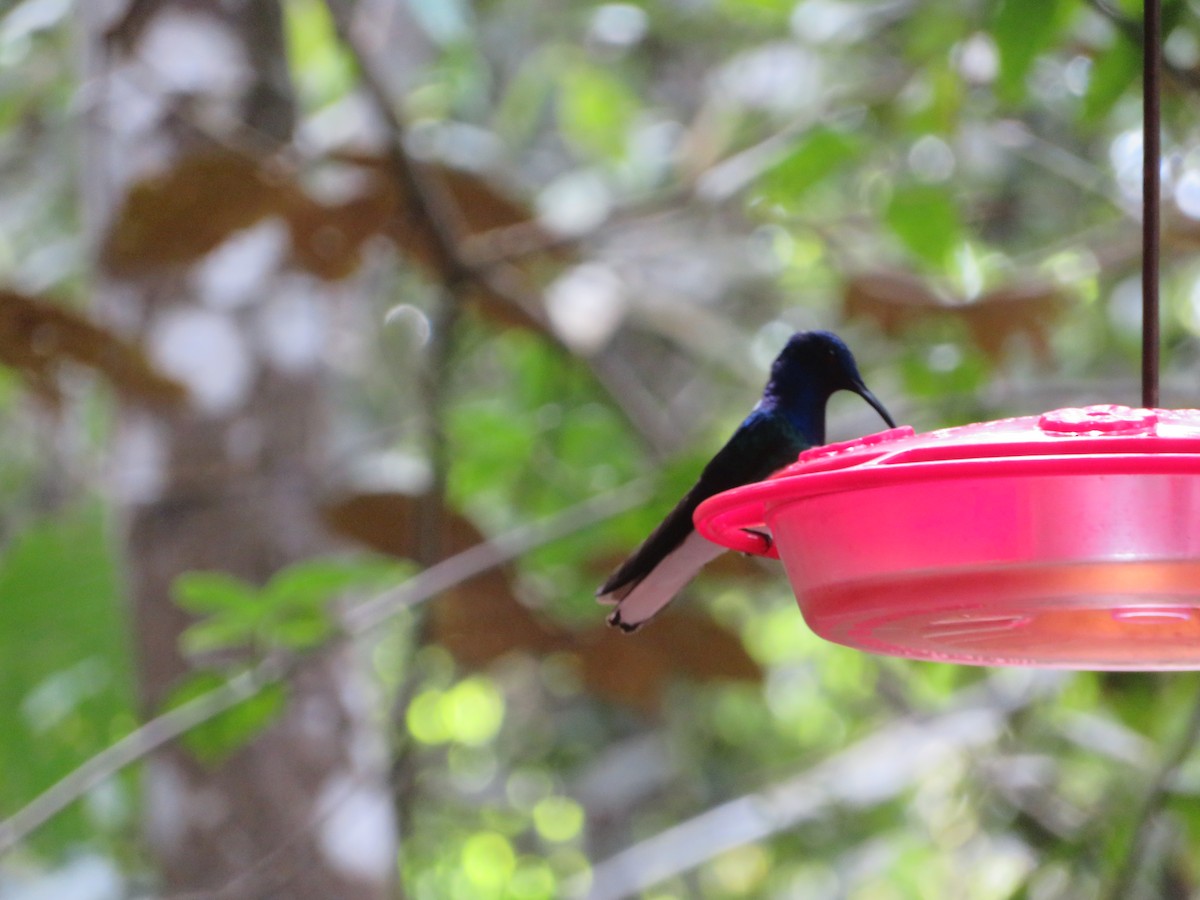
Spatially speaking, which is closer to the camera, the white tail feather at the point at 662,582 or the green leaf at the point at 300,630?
the white tail feather at the point at 662,582

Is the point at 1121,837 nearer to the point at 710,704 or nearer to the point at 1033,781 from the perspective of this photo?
the point at 1033,781

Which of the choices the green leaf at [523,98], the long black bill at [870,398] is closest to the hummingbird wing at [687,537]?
the long black bill at [870,398]

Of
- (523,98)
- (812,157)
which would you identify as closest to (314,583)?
(812,157)

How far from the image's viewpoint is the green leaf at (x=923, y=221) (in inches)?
128

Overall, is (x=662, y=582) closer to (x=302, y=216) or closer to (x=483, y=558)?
(x=483, y=558)

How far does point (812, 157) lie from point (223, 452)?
5.17 feet

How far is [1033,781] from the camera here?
4.98 m

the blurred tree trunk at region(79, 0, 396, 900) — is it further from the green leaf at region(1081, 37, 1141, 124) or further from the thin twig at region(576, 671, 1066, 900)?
the green leaf at region(1081, 37, 1141, 124)

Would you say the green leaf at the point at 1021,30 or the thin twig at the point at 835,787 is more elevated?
the green leaf at the point at 1021,30

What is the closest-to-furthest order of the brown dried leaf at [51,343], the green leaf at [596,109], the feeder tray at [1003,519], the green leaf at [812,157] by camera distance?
the feeder tray at [1003,519] → the brown dried leaf at [51,343] → the green leaf at [812,157] → the green leaf at [596,109]

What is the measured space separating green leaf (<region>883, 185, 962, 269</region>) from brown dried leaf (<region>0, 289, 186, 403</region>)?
1.64 m

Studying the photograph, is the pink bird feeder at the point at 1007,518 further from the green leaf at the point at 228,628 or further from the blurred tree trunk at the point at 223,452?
the blurred tree trunk at the point at 223,452

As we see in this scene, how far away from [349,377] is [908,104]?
3.57 m

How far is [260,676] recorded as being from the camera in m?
2.93
